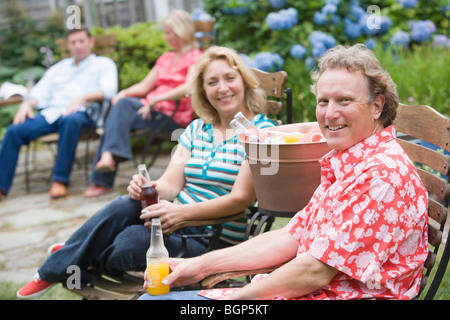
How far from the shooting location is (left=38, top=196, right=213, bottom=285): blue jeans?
2.59 metres

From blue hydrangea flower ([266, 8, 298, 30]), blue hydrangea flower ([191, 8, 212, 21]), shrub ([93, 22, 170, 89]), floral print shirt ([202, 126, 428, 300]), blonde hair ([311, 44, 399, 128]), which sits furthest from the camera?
shrub ([93, 22, 170, 89])

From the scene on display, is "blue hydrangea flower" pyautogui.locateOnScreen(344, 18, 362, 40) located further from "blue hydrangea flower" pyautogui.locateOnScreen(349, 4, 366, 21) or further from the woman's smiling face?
the woman's smiling face

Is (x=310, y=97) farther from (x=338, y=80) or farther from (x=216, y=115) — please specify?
(x=338, y=80)

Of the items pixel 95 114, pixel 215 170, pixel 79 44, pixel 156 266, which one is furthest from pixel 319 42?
pixel 156 266

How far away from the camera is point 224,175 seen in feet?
8.93

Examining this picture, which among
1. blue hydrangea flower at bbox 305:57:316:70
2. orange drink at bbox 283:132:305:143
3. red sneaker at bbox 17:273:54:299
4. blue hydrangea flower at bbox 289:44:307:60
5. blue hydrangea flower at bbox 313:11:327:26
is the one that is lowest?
red sneaker at bbox 17:273:54:299

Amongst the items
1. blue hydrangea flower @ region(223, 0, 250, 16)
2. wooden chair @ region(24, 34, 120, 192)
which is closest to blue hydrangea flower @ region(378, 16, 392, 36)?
blue hydrangea flower @ region(223, 0, 250, 16)

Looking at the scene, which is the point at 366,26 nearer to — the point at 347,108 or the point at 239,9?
the point at 239,9

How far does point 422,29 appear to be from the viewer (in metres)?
5.91

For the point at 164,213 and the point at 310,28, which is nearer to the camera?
the point at 164,213

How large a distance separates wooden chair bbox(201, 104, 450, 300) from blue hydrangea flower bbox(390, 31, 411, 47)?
12.7 ft

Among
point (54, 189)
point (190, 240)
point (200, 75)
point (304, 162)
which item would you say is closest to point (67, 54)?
point (54, 189)

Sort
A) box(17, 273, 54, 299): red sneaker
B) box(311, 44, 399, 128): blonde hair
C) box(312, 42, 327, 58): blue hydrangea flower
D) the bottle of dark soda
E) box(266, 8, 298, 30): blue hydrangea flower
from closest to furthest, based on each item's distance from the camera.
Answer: box(311, 44, 399, 128): blonde hair
the bottle of dark soda
box(17, 273, 54, 299): red sneaker
box(312, 42, 327, 58): blue hydrangea flower
box(266, 8, 298, 30): blue hydrangea flower

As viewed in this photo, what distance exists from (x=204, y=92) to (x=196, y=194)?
548 mm
